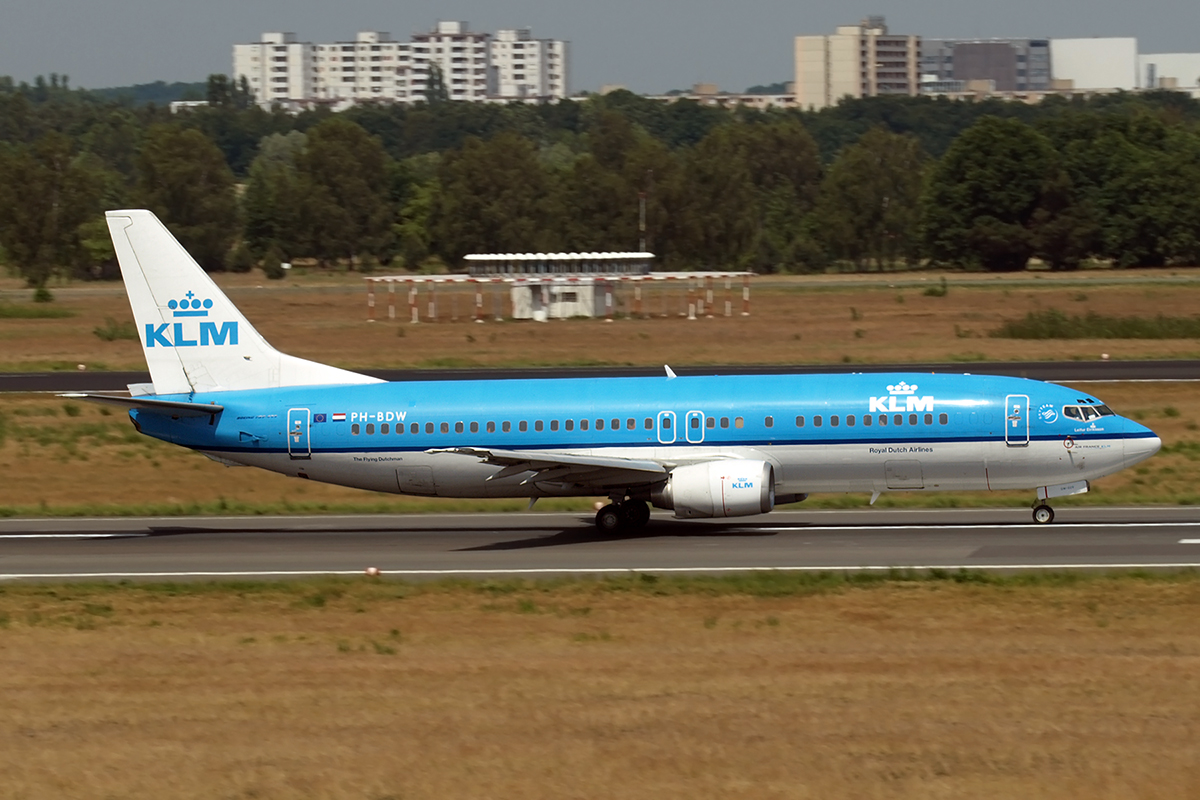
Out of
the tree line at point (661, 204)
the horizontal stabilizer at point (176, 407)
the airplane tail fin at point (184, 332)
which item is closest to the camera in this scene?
the horizontal stabilizer at point (176, 407)

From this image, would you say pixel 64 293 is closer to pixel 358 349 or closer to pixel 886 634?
pixel 358 349

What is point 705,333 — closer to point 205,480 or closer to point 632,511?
point 205,480

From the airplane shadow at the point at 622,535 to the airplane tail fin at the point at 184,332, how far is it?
610cm

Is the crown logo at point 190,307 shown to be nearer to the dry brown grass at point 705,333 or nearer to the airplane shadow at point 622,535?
the airplane shadow at point 622,535

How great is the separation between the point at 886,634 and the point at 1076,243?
129983 mm

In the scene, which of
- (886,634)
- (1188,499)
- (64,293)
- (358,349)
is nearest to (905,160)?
(64,293)

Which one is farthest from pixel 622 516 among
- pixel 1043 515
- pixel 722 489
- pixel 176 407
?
pixel 176 407

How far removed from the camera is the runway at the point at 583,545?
30422 millimetres

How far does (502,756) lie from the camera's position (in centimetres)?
1730

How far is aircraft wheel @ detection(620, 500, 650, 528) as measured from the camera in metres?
35.5

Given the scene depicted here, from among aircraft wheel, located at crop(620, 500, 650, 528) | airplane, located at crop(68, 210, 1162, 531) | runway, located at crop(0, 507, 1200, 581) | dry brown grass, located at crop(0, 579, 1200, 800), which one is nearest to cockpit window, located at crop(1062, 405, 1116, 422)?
airplane, located at crop(68, 210, 1162, 531)

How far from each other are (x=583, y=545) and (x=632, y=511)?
2.03 meters

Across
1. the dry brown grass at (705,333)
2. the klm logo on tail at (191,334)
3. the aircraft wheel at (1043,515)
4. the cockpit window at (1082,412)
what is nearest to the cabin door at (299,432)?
the klm logo on tail at (191,334)

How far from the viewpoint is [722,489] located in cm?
3303
